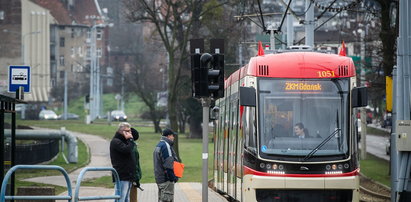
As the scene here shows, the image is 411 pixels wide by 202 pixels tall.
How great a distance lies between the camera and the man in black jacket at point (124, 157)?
17438mm

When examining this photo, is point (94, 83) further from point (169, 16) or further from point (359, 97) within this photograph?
point (359, 97)

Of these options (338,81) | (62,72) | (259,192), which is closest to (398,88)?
(338,81)

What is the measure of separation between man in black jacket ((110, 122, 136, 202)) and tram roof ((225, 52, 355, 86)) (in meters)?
2.75

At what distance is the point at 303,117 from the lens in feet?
60.3

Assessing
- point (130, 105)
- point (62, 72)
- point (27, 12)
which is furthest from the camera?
point (130, 105)

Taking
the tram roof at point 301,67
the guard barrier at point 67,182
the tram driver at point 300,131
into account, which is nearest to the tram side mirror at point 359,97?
the tram roof at point 301,67

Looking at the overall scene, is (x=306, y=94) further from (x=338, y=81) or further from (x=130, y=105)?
(x=130, y=105)

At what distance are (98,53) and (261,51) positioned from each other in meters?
86.8

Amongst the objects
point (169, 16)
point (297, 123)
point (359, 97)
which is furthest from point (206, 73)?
point (169, 16)

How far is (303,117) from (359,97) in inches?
41.9

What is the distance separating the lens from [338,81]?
18.7 m

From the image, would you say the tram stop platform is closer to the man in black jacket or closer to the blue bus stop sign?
the blue bus stop sign

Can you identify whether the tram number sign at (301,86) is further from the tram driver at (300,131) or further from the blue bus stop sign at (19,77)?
the blue bus stop sign at (19,77)

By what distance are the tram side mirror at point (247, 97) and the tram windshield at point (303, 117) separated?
26 centimetres
